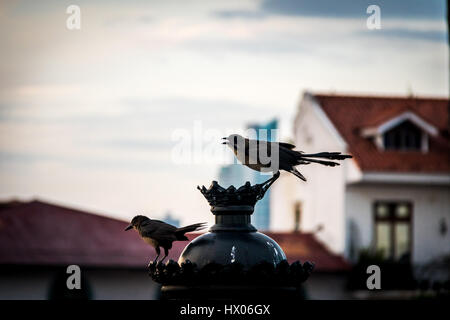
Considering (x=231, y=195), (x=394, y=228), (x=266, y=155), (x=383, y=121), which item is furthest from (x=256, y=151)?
(x=394, y=228)

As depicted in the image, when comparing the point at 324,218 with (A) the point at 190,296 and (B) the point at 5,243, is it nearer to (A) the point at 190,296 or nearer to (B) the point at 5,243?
(B) the point at 5,243

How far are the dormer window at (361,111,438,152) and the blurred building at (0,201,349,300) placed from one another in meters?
4.23

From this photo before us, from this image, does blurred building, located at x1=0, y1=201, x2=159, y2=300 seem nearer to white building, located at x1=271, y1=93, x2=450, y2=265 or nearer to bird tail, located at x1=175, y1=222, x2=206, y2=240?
white building, located at x1=271, y1=93, x2=450, y2=265

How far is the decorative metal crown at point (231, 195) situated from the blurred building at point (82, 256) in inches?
909

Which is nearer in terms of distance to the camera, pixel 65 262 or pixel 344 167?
pixel 65 262

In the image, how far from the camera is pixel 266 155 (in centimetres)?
523

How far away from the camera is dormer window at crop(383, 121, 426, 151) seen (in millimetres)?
33625

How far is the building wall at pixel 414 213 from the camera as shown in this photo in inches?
1313

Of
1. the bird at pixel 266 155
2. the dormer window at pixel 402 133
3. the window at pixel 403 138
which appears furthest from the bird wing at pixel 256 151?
the window at pixel 403 138

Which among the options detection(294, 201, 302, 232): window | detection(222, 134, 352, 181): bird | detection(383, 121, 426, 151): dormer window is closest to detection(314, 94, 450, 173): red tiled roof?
detection(383, 121, 426, 151): dormer window

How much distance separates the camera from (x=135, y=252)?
31109 millimetres

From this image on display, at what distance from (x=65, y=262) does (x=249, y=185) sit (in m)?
26.0

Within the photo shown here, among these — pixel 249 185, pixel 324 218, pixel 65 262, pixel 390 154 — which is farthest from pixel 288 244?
pixel 249 185
